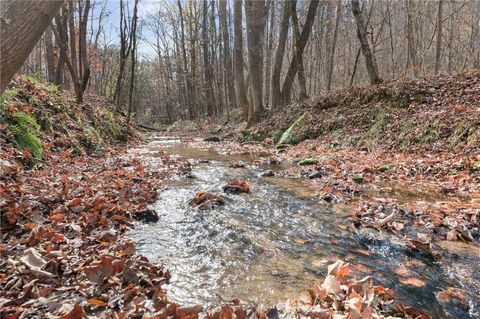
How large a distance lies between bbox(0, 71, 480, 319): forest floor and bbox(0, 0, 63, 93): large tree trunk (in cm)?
161

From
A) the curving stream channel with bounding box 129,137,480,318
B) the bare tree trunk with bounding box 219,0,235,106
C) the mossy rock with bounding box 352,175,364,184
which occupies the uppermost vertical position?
the bare tree trunk with bounding box 219,0,235,106

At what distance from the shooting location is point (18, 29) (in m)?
2.80

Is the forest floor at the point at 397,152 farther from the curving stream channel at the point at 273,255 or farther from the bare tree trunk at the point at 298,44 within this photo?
the bare tree trunk at the point at 298,44

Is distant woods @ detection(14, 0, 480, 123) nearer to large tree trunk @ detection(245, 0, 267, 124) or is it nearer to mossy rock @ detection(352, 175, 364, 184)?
large tree trunk @ detection(245, 0, 267, 124)

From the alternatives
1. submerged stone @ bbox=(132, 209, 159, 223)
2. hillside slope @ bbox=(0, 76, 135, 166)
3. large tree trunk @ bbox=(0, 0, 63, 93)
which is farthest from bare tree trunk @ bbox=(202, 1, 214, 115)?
large tree trunk @ bbox=(0, 0, 63, 93)

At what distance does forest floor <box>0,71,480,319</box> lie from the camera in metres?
2.53

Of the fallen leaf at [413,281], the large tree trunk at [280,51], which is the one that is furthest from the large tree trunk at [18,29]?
the large tree trunk at [280,51]

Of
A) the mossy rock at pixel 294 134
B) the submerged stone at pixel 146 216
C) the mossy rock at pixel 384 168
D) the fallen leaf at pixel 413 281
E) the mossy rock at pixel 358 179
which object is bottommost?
the fallen leaf at pixel 413 281

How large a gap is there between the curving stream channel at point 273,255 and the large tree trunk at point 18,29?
2.08 metres

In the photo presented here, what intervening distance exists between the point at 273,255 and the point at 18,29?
311cm

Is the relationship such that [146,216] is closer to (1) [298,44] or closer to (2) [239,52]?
(1) [298,44]

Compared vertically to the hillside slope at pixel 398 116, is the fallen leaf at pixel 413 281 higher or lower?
lower

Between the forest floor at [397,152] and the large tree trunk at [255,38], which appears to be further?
the large tree trunk at [255,38]

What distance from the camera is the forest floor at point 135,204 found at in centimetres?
253
